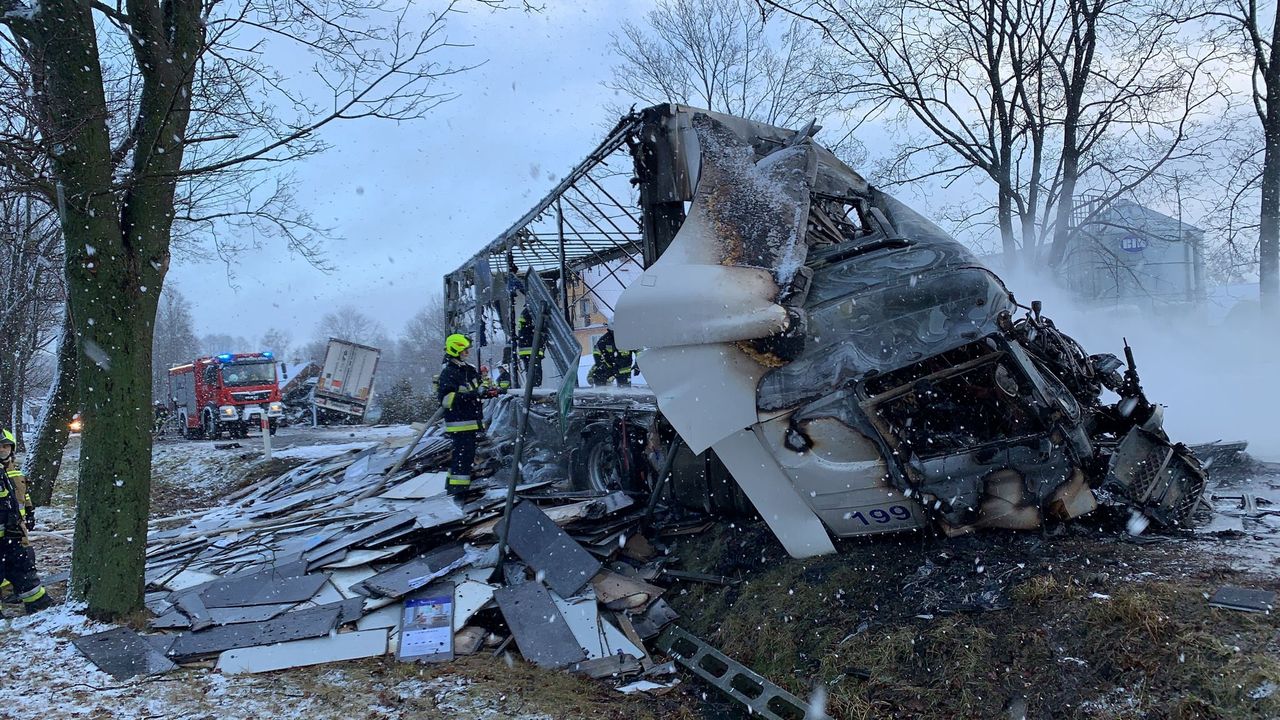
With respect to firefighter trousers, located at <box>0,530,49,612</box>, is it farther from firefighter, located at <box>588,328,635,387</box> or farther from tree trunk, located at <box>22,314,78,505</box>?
firefighter, located at <box>588,328,635,387</box>

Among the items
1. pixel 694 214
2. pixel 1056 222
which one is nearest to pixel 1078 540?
pixel 694 214

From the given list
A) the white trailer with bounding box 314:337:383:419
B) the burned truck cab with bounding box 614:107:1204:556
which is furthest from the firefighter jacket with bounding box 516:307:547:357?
the white trailer with bounding box 314:337:383:419

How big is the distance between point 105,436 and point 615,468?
415cm

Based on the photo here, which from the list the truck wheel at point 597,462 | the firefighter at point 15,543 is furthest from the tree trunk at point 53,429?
the truck wheel at point 597,462

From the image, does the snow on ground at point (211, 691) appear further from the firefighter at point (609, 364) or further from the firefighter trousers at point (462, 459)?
the firefighter at point (609, 364)

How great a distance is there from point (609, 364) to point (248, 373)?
44.7 feet

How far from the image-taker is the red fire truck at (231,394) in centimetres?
1916

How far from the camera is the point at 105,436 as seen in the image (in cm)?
503

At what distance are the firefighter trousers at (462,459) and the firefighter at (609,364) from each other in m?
3.00

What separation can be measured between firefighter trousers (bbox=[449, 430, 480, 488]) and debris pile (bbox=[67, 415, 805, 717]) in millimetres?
207

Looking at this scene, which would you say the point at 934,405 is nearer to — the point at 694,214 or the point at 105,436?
the point at 694,214

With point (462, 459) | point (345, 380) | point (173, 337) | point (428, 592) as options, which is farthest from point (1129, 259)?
point (173, 337)

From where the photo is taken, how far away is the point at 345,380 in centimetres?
2436

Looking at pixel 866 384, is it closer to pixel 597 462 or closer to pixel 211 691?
pixel 597 462
